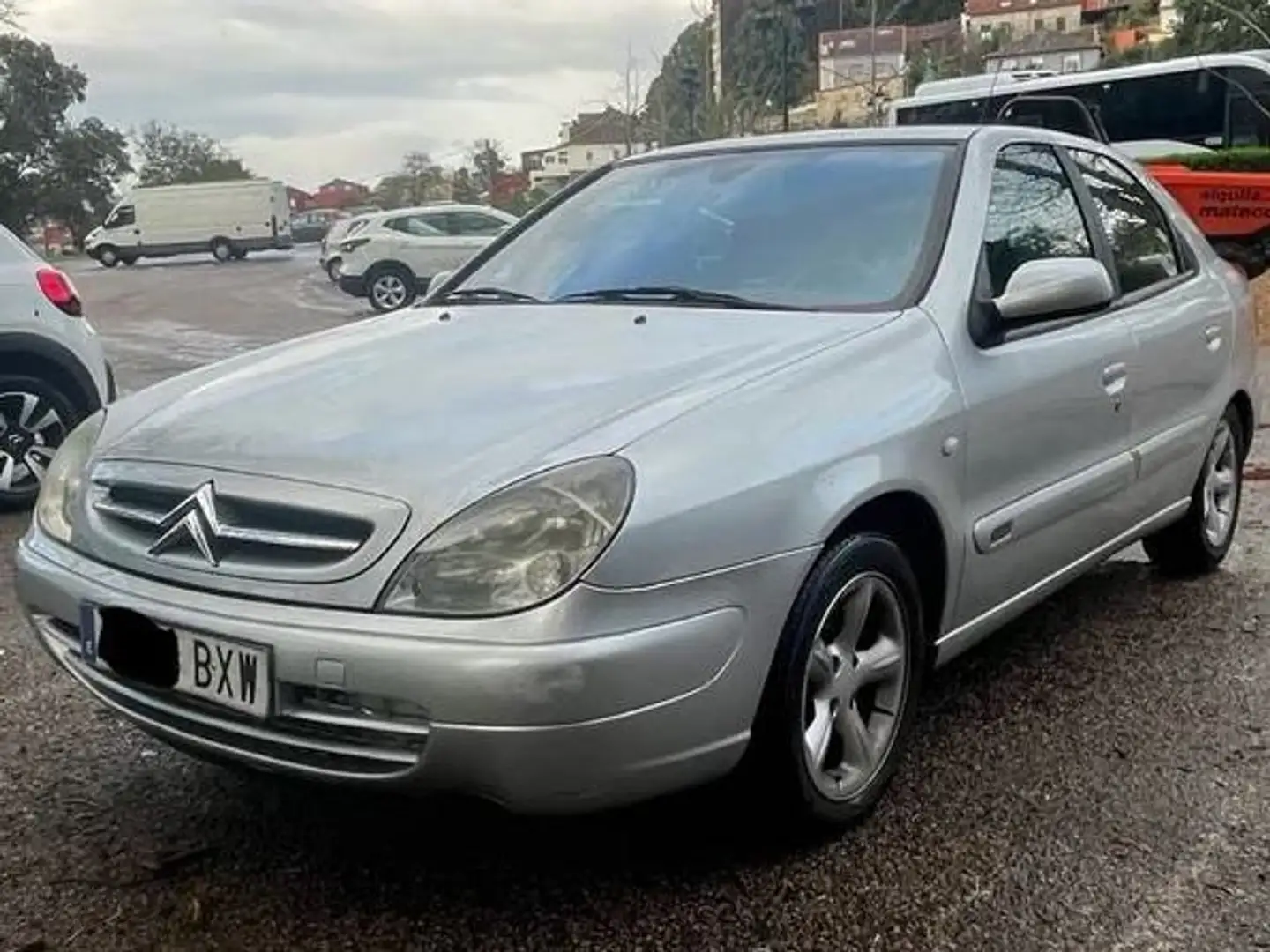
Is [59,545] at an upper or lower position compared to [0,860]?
upper

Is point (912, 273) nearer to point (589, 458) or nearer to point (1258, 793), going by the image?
point (589, 458)

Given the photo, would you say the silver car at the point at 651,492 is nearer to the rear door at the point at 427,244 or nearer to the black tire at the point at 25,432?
the black tire at the point at 25,432

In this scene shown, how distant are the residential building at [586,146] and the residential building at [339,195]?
11.1 meters

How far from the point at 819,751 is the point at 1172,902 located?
27.4 inches

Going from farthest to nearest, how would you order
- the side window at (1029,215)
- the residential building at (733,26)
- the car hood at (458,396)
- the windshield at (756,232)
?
the residential building at (733,26) → the side window at (1029,215) → the windshield at (756,232) → the car hood at (458,396)

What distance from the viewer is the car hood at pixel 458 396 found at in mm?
2348

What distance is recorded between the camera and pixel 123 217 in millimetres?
40094

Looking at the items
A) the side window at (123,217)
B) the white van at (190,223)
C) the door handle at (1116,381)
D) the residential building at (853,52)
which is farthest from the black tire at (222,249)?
the door handle at (1116,381)

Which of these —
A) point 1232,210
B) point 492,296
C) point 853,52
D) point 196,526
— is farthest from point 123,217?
point 196,526

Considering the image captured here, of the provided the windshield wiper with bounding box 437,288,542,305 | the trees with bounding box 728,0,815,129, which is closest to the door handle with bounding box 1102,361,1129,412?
the windshield wiper with bounding box 437,288,542,305

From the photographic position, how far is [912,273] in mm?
3092

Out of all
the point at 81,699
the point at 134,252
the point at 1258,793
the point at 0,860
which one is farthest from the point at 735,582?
the point at 134,252

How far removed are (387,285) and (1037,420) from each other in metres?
17.9

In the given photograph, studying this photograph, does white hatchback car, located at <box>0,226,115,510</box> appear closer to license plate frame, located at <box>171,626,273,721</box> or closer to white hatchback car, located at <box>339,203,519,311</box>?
license plate frame, located at <box>171,626,273,721</box>
